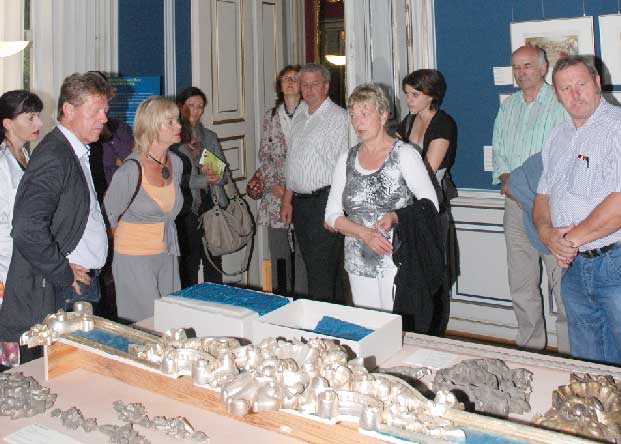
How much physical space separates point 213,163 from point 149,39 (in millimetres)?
1217

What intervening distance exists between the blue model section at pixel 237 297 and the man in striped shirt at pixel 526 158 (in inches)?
79.2

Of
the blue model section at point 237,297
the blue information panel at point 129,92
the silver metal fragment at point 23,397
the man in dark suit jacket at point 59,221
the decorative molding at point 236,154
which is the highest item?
the blue information panel at point 129,92

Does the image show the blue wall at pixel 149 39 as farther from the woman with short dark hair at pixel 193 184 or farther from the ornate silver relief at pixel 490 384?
the ornate silver relief at pixel 490 384

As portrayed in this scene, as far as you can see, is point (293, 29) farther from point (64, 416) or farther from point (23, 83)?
point (64, 416)

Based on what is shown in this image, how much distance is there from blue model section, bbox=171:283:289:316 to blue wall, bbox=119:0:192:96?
8.48 feet

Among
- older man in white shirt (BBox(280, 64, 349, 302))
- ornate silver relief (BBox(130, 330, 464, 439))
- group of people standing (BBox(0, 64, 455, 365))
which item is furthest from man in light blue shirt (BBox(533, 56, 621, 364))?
older man in white shirt (BBox(280, 64, 349, 302))

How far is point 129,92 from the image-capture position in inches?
174

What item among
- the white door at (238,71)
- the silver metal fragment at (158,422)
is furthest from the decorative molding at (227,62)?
the silver metal fragment at (158,422)

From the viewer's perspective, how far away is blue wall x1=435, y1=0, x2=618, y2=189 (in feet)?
14.5

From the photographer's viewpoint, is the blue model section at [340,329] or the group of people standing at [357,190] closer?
the blue model section at [340,329]

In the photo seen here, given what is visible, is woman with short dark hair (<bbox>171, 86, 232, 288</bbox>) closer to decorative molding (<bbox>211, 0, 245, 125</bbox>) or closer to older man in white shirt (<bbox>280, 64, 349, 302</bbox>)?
decorative molding (<bbox>211, 0, 245, 125</bbox>)

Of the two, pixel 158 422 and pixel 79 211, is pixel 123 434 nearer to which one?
pixel 158 422

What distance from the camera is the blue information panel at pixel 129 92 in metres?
4.41

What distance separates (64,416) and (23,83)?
2.65 m
